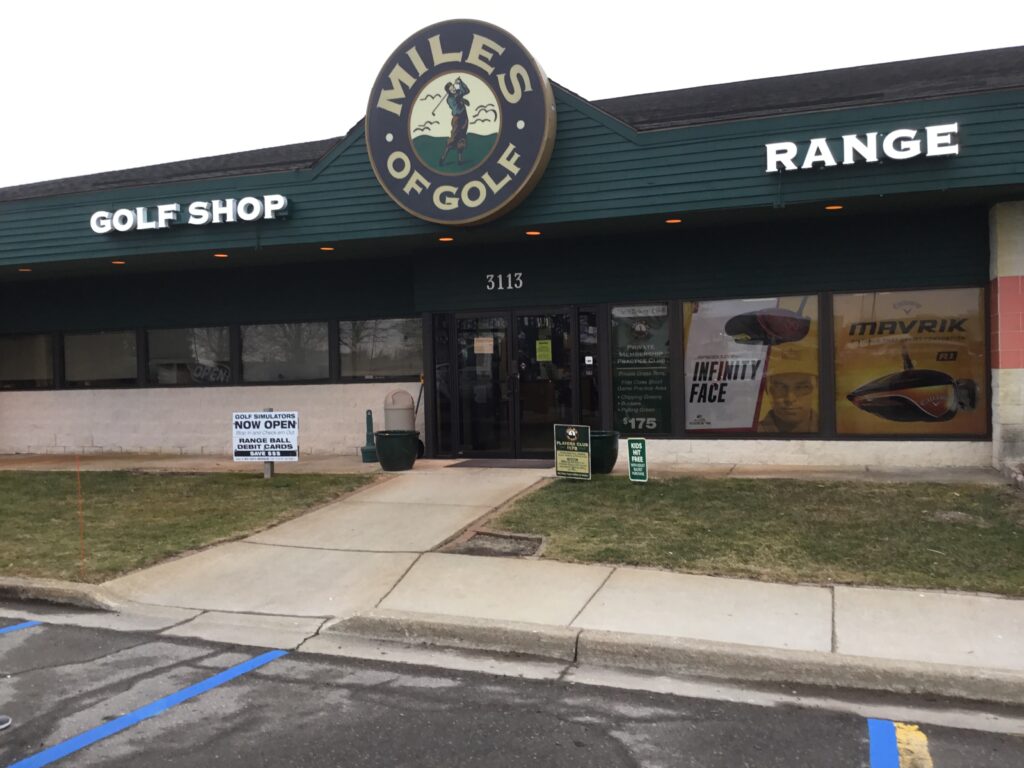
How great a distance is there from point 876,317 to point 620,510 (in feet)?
16.7

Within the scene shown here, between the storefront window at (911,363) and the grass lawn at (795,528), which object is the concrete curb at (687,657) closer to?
the grass lawn at (795,528)

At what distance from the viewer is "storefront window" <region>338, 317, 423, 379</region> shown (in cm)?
1412

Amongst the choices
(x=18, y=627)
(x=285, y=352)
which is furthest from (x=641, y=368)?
(x=18, y=627)

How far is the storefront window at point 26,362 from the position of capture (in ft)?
53.4

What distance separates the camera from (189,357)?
1538cm

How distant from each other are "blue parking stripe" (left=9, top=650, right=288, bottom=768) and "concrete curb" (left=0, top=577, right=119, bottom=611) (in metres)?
1.84

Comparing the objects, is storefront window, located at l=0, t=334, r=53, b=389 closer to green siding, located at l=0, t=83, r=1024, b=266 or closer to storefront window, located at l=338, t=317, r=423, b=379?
green siding, located at l=0, t=83, r=1024, b=266

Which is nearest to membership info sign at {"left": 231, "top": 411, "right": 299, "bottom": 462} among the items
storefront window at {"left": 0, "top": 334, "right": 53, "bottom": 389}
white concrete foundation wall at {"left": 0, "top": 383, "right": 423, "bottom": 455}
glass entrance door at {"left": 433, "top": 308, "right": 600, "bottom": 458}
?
glass entrance door at {"left": 433, "top": 308, "right": 600, "bottom": 458}

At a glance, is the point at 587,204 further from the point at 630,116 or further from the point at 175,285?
the point at 175,285

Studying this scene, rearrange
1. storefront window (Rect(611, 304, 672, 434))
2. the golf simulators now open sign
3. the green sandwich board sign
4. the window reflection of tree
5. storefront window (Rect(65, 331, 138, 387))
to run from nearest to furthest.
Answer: the green sandwich board sign, the golf simulators now open sign, storefront window (Rect(611, 304, 672, 434)), the window reflection of tree, storefront window (Rect(65, 331, 138, 387))

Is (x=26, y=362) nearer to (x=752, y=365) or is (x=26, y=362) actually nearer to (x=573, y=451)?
(x=573, y=451)

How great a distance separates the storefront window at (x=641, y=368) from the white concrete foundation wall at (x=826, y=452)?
14.2 inches

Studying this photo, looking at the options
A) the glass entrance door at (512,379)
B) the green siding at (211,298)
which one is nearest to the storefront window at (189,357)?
the green siding at (211,298)

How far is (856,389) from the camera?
1151 centimetres
